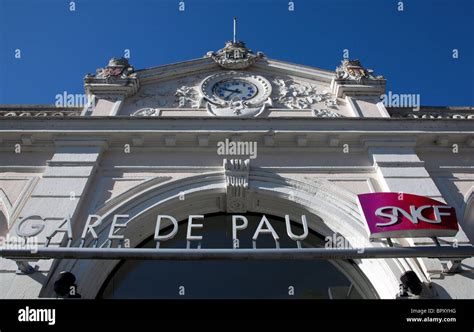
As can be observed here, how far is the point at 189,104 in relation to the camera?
11.7 m

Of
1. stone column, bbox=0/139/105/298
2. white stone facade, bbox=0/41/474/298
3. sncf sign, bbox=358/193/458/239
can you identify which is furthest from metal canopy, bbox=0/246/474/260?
white stone facade, bbox=0/41/474/298

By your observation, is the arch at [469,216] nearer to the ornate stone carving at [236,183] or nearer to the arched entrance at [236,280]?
the arched entrance at [236,280]

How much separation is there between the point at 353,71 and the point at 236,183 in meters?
5.66

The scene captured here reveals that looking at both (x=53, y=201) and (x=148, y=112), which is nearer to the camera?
(x=53, y=201)

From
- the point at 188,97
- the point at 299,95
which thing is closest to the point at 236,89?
the point at 188,97

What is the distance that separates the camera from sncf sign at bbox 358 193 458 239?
22.5ft

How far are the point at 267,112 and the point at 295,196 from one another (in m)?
3.13

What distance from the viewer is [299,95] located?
1220 centimetres

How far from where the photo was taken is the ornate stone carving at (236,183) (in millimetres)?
9117

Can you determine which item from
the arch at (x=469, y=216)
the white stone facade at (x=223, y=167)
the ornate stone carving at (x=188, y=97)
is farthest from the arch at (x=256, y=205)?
the ornate stone carving at (x=188, y=97)

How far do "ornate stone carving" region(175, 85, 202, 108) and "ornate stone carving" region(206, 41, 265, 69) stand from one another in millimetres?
1426

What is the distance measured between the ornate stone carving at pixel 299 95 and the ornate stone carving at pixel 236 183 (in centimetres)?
308

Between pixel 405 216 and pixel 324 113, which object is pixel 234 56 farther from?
pixel 405 216
